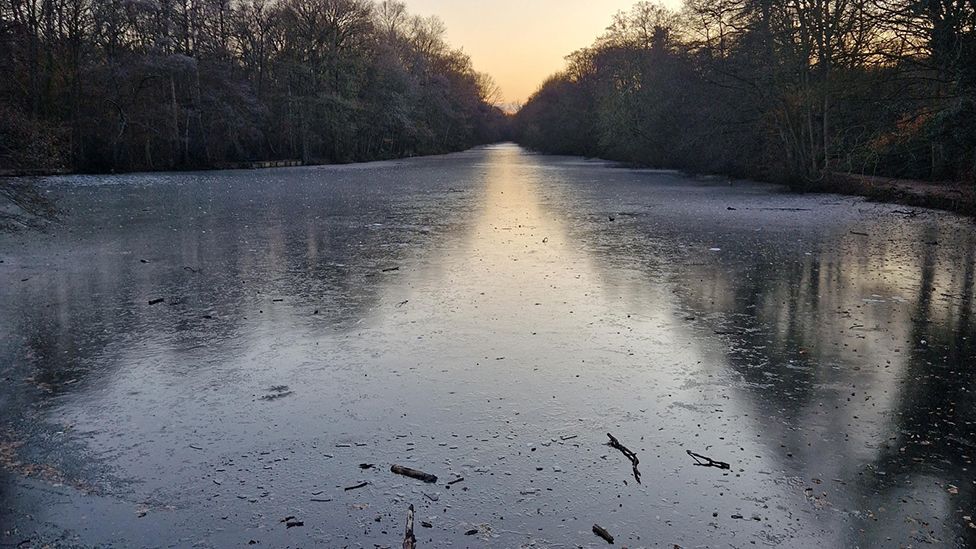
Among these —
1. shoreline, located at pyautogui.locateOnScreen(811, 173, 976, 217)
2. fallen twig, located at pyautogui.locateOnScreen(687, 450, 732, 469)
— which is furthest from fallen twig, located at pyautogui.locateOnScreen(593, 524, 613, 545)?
shoreline, located at pyautogui.locateOnScreen(811, 173, 976, 217)

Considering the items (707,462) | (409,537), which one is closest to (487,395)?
(707,462)

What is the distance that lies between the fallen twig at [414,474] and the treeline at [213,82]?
91.9ft

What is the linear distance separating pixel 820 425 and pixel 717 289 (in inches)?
183

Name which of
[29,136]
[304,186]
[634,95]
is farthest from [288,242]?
[634,95]

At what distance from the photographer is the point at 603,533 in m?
3.41

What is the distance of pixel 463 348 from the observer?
21.6 ft

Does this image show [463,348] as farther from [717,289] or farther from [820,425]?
[717,289]

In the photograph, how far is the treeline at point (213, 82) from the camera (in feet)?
124

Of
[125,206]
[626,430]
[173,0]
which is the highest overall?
[173,0]

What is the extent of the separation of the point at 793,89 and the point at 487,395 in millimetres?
24486

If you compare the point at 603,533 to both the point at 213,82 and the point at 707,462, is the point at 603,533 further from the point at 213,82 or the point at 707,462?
the point at 213,82

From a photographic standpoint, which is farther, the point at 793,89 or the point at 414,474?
the point at 793,89

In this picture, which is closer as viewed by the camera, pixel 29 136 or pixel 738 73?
pixel 29 136

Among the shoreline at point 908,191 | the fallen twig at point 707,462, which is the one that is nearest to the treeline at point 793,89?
the shoreline at point 908,191
